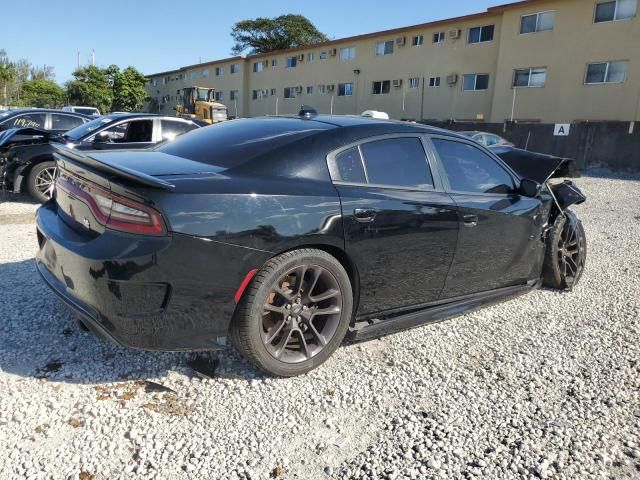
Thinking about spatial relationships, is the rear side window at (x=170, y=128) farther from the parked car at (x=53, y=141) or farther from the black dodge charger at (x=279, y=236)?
the black dodge charger at (x=279, y=236)

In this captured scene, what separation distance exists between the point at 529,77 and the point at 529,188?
23254mm

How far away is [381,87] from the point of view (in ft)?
107

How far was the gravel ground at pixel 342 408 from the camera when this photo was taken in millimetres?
2170

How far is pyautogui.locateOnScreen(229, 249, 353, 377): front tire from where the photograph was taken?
8.62 ft

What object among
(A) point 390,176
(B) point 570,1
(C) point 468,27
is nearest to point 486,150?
(A) point 390,176

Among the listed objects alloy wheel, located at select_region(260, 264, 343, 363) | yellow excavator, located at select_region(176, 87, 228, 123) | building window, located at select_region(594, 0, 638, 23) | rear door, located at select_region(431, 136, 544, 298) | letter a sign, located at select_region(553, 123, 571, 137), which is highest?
building window, located at select_region(594, 0, 638, 23)

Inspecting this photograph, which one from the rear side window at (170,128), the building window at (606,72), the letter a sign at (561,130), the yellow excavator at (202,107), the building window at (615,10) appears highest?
the building window at (615,10)

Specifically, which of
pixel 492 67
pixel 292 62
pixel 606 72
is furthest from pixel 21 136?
pixel 292 62

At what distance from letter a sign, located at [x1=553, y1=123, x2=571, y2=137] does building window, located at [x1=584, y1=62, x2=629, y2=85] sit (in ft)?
13.4

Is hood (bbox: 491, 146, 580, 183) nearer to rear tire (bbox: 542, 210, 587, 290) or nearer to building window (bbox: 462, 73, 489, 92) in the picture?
rear tire (bbox: 542, 210, 587, 290)

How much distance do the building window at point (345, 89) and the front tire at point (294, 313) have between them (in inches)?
1329

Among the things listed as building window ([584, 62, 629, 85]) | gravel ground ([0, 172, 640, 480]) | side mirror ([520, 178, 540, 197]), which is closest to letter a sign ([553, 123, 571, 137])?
building window ([584, 62, 629, 85])

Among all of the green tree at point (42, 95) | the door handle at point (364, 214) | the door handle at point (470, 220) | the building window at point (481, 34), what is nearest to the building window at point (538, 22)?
the building window at point (481, 34)

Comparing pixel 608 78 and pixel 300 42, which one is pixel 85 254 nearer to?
pixel 608 78
